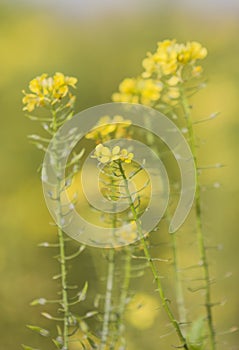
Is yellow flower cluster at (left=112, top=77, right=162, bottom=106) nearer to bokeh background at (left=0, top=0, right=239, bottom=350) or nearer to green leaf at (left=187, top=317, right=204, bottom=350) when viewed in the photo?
green leaf at (left=187, top=317, right=204, bottom=350)

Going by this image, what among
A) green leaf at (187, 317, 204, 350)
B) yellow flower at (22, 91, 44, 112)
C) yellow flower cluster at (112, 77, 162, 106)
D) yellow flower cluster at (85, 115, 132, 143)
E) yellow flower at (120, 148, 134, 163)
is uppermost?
yellow flower cluster at (112, 77, 162, 106)

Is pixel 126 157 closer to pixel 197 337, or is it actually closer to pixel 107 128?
pixel 107 128

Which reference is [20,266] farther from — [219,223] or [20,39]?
[20,39]

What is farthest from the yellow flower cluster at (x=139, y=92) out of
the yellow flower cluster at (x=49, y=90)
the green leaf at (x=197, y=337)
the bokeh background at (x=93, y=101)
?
the bokeh background at (x=93, y=101)

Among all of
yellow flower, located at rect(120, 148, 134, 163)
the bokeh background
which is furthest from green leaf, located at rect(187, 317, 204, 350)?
the bokeh background

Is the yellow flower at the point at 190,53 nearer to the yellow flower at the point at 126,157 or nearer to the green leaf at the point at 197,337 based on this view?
the yellow flower at the point at 126,157

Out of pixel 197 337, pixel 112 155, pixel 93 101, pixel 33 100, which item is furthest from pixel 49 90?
pixel 93 101
